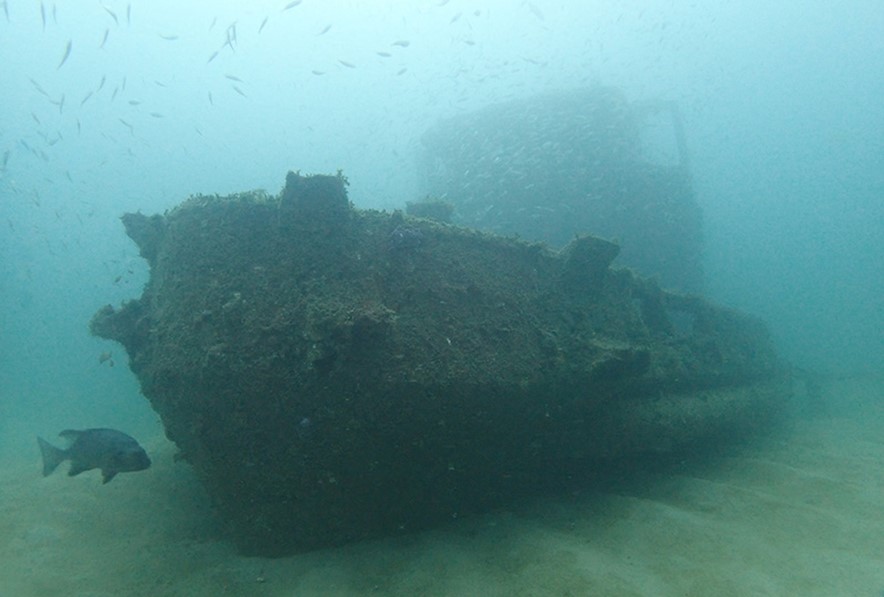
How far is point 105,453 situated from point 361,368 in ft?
9.28

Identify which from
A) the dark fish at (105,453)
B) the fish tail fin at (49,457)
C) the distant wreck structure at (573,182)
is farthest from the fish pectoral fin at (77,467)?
the distant wreck structure at (573,182)

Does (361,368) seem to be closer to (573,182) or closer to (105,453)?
(105,453)

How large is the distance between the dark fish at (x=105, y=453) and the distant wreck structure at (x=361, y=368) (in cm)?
43

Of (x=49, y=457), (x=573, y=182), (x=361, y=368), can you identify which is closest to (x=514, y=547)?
(x=361, y=368)

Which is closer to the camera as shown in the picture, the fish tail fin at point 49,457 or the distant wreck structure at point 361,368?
the distant wreck structure at point 361,368

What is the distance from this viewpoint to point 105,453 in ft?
16.0

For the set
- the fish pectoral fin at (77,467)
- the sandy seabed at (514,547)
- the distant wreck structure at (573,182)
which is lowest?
the sandy seabed at (514,547)

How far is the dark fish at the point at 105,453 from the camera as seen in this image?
190 inches

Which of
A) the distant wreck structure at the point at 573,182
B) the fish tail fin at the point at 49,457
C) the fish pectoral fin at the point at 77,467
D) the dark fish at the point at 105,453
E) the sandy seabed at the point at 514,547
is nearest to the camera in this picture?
the sandy seabed at the point at 514,547

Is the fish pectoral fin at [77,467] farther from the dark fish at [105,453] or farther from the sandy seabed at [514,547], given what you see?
the sandy seabed at [514,547]

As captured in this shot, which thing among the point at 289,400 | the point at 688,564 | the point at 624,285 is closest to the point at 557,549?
the point at 688,564

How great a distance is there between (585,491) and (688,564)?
69.0 inches

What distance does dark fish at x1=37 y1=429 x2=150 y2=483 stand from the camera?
484 centimetres

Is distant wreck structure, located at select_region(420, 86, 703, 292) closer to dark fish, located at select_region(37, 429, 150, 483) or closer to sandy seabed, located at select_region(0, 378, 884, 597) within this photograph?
sandy seabed, located at select_region(0, 378, 884, 597)
